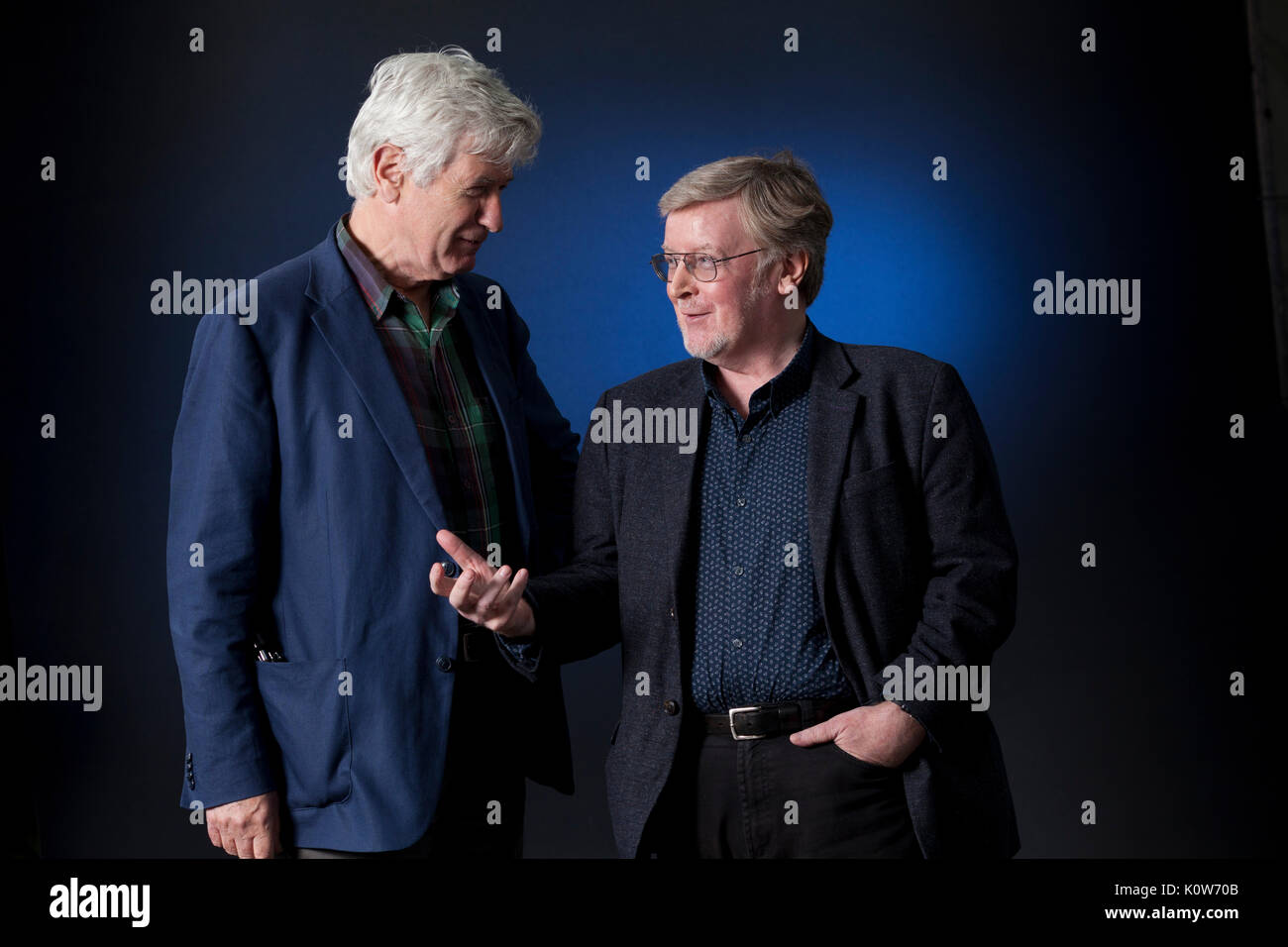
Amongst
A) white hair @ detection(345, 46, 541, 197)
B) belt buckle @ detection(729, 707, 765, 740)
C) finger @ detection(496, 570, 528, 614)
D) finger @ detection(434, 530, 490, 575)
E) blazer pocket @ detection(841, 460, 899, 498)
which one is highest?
white hair @ detection(345, 46, 541, 197)

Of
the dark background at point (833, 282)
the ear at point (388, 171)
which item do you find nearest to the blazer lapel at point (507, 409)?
the ear at point (388, 171)

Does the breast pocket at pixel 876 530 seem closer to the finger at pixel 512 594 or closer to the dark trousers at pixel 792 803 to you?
the dark trousers at pixel 792 803

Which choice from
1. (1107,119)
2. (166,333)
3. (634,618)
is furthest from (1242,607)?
(166,333)

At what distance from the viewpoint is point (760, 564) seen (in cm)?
240

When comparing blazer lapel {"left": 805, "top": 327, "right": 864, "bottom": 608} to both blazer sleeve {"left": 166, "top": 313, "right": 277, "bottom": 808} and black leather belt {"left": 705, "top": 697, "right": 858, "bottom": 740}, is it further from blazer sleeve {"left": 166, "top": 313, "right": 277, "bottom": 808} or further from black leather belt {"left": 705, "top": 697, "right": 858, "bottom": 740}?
blazer sleeve {"left": 166, "top": 313, "right": 277, "bottom": 808}

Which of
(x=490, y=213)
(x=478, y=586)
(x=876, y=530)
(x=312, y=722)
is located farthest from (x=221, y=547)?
(x=876, y=530)

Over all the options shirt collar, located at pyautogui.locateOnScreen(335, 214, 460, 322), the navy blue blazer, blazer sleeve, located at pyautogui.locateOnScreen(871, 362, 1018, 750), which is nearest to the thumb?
blazer sleeve, located at pyautogui.locateOnScreen(871, 362, 1018, 750)

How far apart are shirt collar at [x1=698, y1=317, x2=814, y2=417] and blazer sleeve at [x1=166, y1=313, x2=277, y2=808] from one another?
34.0 inches

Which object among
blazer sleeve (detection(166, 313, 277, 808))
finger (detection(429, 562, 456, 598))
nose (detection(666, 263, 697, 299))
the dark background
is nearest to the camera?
finger (detection(429, 562, 456, 598))

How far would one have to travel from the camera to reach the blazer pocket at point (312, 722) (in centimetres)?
240

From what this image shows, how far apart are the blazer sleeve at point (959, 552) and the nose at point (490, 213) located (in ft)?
3.05

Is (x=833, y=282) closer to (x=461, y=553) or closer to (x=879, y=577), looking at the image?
(x=879, y=577)

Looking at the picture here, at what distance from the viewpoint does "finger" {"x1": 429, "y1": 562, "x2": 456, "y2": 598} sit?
7.25ft

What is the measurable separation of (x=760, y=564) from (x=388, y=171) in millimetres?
1065
